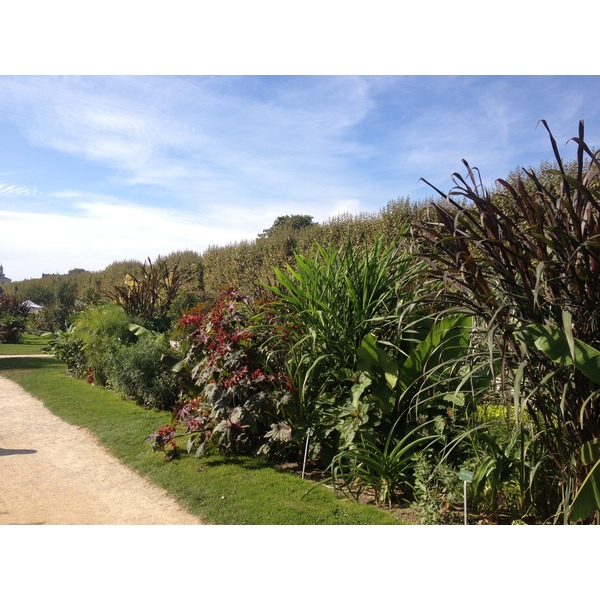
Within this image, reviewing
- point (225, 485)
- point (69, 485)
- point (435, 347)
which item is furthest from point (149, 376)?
point (435, 347)

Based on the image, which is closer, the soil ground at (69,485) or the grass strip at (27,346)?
the soil ground at (69,485)

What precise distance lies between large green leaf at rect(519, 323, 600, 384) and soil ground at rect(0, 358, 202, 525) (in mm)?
2811

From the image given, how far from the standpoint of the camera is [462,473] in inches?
130

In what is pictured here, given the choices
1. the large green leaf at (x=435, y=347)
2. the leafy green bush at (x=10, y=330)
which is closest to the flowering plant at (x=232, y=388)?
the large green leaf at (x=435, y=347)

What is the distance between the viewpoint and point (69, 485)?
5.02m

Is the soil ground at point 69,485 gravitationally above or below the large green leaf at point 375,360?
below

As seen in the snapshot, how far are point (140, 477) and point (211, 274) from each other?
545 inches

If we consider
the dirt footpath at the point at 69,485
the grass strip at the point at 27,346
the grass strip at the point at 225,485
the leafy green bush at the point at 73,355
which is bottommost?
the dirt footpath at the point at 69,485

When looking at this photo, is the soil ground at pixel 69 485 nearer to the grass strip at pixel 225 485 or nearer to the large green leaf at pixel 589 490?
the grass strip at pixel 225 485

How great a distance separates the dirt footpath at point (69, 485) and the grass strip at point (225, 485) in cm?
14

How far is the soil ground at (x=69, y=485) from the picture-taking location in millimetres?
4250

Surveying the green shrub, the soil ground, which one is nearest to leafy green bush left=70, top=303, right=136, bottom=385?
the green shrub

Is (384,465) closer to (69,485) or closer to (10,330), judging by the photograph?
(69,485)

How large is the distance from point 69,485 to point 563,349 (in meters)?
4.50
